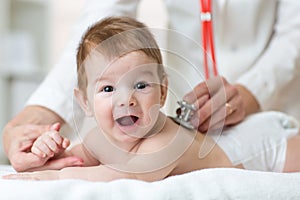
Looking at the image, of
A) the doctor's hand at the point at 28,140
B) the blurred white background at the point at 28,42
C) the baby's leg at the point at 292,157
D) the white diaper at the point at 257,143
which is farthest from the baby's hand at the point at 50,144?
the blurred white background at the point at 28,42

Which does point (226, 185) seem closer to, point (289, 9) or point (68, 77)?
point (68, 77)

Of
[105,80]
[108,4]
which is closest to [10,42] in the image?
[108,4]

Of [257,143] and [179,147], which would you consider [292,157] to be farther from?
[179,147]

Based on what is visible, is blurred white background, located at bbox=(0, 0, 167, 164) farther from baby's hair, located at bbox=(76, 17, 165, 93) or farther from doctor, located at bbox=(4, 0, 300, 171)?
baby's hair, located at bbox=(76, 17, 165, 93)

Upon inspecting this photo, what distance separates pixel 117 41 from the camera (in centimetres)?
A: 65

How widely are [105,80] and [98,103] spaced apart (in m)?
0.03

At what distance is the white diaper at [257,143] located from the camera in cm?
90

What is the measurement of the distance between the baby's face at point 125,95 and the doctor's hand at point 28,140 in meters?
0.12

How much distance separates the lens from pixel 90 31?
28.0 inches

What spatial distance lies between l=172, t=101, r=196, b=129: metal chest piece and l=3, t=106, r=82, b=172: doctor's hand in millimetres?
139

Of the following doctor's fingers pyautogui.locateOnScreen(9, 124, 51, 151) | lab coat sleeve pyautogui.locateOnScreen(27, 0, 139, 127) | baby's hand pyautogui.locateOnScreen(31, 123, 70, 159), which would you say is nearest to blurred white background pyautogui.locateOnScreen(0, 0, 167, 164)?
lab coat sleeve pyautogui.locateOnScreen(27, 0, 139, 127)

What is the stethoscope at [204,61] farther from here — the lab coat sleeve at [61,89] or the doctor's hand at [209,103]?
the lab coat sleeve at [61,89]

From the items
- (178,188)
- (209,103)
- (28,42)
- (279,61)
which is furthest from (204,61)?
(28,42)

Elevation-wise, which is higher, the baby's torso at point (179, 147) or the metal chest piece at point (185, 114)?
the metal chest piece at point (185, 114)
